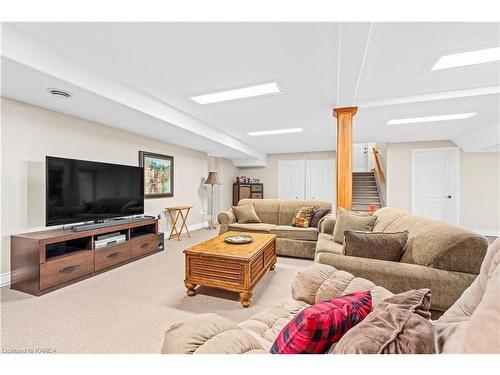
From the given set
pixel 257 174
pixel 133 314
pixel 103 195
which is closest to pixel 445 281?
pixel 133 314

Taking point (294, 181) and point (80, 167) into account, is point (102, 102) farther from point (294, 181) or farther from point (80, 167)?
point (294, 181)

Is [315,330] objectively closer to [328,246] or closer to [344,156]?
[328,246]

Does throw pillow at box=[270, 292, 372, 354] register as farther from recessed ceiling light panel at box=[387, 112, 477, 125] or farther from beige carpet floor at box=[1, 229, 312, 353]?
recessed ceiling light panel at box=[387, 112, 477, 125]

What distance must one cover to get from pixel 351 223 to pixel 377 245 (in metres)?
1.02

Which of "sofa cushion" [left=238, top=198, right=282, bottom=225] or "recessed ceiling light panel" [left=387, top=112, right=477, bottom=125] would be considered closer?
"recessed ceiling light panel" [left=387, top=112, right=477, bottom=125]

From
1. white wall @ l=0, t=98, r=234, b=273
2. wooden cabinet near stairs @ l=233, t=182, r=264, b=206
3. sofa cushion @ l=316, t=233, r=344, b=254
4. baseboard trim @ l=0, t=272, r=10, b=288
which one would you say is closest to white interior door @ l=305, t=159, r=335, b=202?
wooden cabinet near stairs @ l=233, t=182, r=264, b=206

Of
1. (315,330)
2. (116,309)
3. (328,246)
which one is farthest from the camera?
(328,246)

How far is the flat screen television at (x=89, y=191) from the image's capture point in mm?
2580

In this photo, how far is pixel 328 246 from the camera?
257cm

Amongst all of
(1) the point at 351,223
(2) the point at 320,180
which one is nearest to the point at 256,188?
(2) the point at 320,180

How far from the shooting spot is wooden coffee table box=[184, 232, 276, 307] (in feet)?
6.87

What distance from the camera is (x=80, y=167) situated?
9.34 feet

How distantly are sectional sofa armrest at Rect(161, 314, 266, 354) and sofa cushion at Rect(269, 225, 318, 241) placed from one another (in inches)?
113
